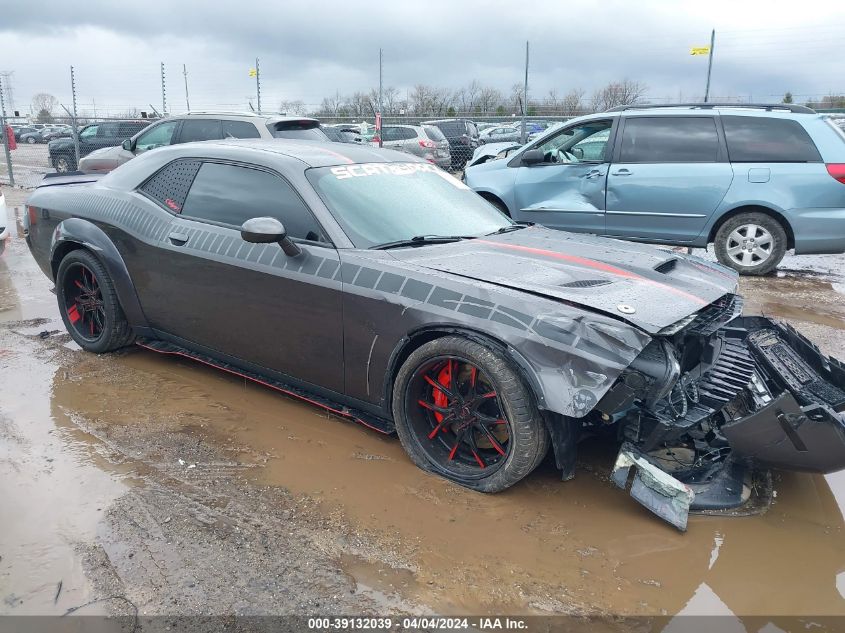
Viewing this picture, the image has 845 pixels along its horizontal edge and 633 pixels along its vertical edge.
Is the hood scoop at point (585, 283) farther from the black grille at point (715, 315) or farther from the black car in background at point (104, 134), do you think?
the black car in background at point (104, 134)

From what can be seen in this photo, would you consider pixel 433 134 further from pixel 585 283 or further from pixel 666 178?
pixel 585 283

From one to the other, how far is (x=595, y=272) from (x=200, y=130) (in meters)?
8.17

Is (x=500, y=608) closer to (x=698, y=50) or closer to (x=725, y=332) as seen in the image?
(x=725, y=332)

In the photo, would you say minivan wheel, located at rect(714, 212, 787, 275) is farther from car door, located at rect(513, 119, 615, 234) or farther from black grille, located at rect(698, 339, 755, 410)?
black grille, located at rect(698, 339, 755, 410)

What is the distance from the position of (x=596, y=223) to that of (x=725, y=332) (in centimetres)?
443

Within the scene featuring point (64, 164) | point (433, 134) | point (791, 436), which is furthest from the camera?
point (64, 164)

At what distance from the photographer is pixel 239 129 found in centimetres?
941

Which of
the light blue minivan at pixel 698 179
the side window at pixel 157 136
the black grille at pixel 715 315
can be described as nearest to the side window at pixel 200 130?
the side window at pixel 157 136

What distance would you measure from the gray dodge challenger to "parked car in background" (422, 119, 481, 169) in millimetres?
14956

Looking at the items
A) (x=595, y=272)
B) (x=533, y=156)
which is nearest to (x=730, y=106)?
(x=533, y=156)

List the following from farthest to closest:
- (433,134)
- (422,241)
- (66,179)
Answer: (433,134), (66,179), (422,241)

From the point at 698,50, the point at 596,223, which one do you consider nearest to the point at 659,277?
the point at 596,223

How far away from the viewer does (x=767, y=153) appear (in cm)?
741

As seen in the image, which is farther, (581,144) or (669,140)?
(581,144)
